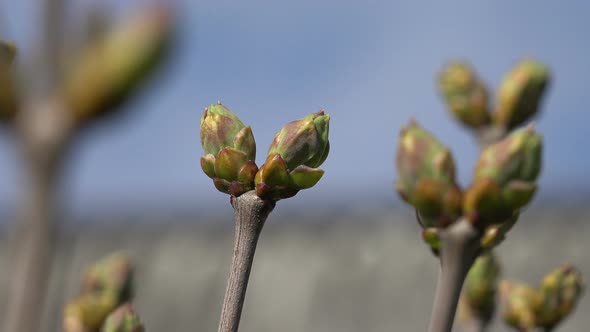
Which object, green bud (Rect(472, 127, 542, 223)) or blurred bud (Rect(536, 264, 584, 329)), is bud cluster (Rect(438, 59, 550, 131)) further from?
green bud (Rect(472, 127, 542, 223))

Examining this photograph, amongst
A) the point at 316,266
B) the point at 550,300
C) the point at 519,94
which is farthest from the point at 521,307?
the point at 316,266

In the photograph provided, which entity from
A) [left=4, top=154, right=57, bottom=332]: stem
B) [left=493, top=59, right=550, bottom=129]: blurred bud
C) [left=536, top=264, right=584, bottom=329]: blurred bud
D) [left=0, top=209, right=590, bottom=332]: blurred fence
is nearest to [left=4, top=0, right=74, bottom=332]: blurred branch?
[left=4, top=154, right=57, bottom=332]: stem

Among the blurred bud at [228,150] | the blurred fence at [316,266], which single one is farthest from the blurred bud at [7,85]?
the blurred fence at [316,266]

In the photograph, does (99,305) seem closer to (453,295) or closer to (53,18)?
(453,295)

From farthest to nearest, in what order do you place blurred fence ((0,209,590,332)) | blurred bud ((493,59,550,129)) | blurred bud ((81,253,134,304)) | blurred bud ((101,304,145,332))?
blurred fence ((0,209,590,332)), blurred bud ((493,59,550,129)), blurred bud ((81,253,134,304)), blurred bud ((101,304,145,332))

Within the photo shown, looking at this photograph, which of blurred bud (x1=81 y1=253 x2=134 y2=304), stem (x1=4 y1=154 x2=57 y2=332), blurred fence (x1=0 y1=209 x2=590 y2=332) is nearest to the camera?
stem (x1=4 y1=154 x2=57 y2=332)

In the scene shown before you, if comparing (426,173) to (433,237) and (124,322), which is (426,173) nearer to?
(433,237)

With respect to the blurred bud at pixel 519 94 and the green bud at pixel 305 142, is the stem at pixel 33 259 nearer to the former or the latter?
the green bud at pixel 305 142

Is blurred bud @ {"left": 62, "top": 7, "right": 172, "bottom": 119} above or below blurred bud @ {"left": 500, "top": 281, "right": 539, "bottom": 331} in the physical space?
above
